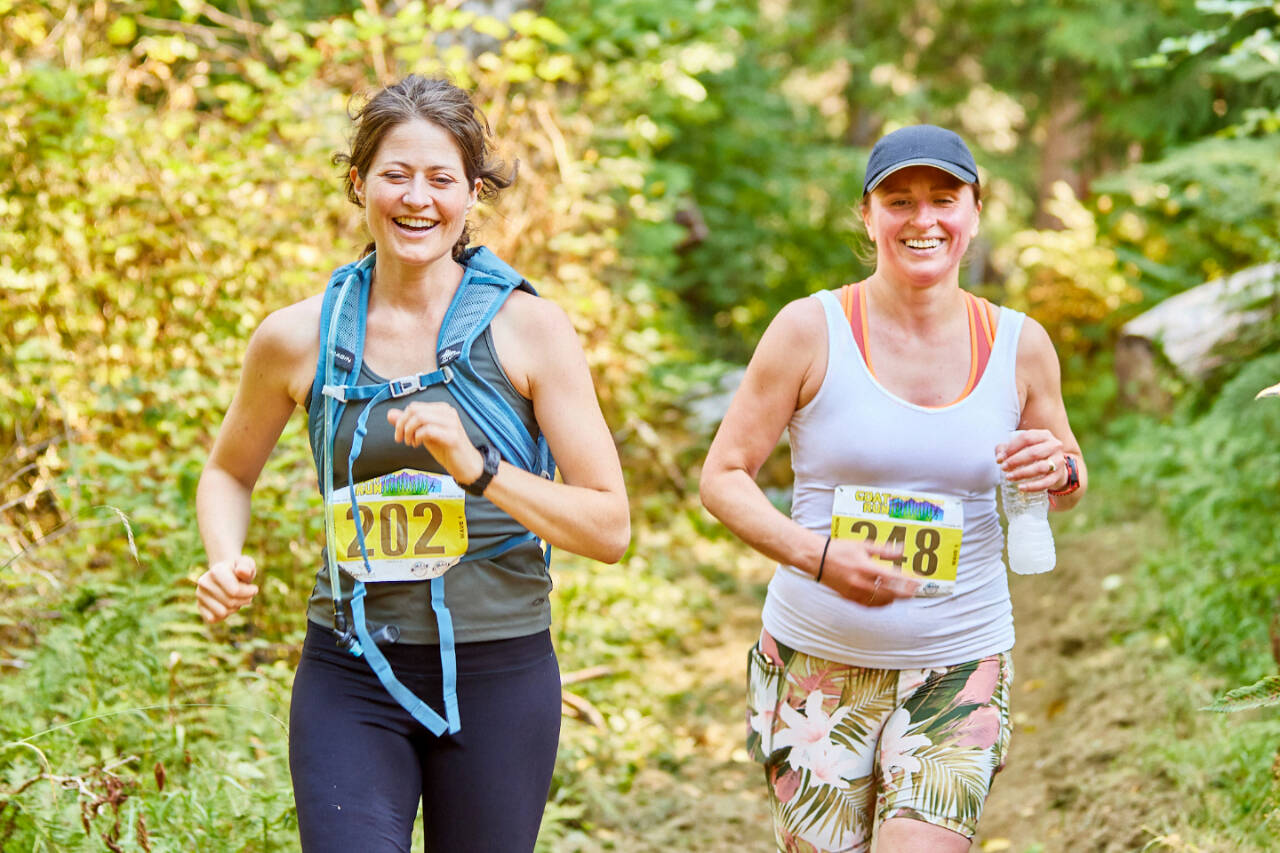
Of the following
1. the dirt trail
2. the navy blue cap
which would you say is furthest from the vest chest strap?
the dirt trail

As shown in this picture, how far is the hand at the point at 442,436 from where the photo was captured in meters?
2.12

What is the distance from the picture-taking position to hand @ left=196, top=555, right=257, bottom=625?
229cm

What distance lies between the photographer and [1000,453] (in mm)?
2584

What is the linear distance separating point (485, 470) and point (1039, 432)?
1.16 meters

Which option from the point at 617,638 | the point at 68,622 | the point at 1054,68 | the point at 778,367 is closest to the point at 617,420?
the point at 617,638

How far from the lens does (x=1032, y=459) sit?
255 cm

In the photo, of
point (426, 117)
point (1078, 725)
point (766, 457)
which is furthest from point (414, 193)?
point (1078, 725)

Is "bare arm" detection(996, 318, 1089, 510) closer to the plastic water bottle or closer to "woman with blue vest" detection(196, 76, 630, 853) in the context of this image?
the plastic water bottle

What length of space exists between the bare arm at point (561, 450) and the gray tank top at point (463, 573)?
0.06 meters

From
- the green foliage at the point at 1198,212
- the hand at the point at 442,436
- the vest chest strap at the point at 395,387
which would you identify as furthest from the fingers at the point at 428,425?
the green foliage at the point at 1198,212

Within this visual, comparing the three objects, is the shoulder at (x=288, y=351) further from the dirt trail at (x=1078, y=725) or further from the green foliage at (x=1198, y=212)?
the green foliage at (x=1198, y=212)

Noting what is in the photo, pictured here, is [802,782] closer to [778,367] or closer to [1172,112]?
[778,367]

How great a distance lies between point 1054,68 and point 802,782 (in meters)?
11.8

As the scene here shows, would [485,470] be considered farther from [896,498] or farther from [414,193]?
[896,498]
